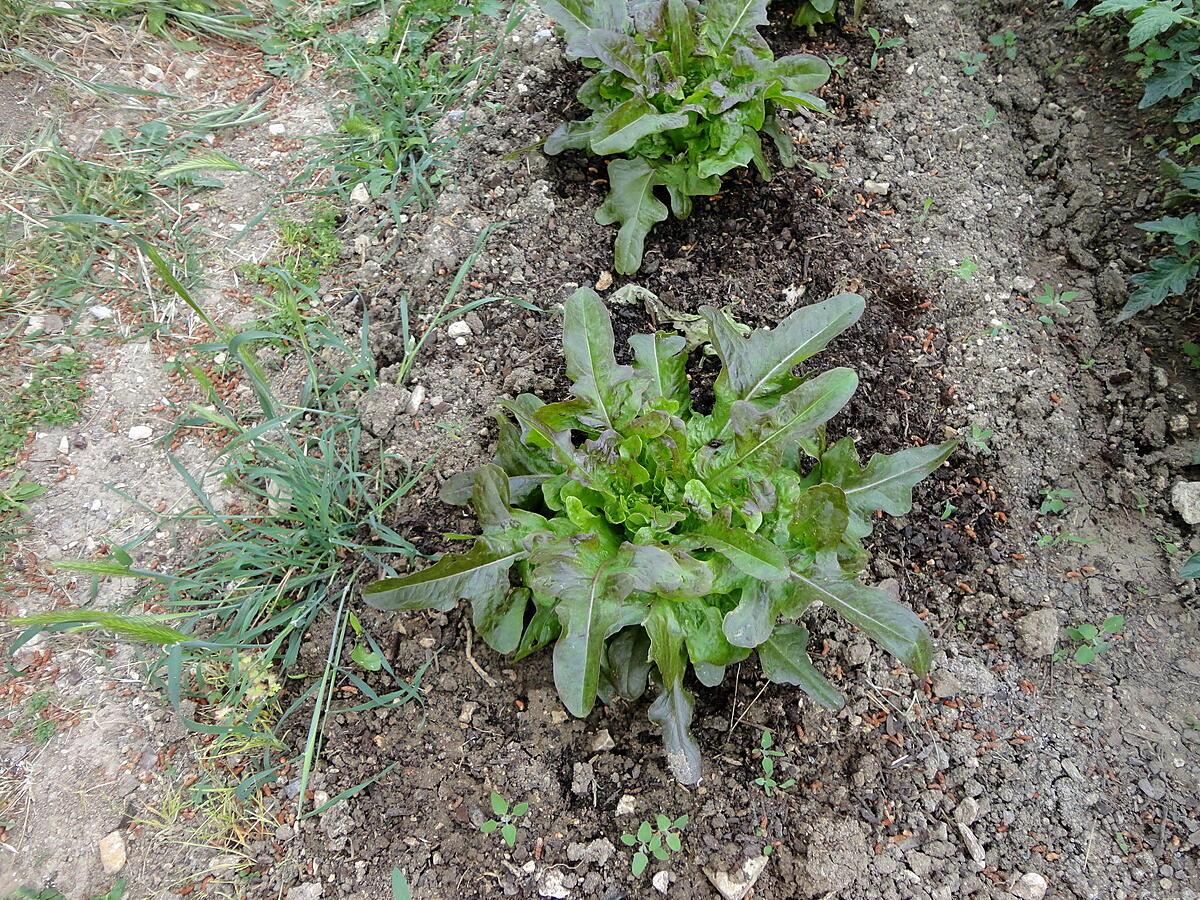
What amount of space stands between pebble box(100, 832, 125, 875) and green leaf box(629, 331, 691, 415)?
78.8 inches

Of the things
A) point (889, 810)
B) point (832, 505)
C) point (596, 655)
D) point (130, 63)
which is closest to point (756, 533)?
point (832, 505)

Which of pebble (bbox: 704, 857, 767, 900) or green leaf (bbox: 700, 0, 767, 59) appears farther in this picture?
green leaf (bbox: 700, 0, 767, 59)

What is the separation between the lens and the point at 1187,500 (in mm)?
2631

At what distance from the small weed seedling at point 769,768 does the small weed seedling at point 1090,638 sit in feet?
3.14

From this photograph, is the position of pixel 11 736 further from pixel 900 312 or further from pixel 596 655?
pixel 900 312

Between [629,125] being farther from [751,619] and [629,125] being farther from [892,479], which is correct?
[751,619]

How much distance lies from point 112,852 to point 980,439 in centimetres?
301

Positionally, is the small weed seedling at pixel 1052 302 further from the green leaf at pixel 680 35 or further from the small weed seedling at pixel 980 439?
the green leaf at pixel 680 35

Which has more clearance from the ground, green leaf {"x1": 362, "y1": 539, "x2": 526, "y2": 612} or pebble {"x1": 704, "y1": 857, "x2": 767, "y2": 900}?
green leaf {"x1": 362, "y1": 539, "x2": 526, "y2": 612}

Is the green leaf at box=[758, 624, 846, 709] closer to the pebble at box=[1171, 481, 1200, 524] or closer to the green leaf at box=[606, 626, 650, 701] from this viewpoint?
the green leaf at box=[606, 626, 650, 701]

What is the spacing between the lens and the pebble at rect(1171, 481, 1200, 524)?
8.57 feet

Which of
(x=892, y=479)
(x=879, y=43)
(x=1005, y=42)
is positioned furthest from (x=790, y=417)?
(x=1005, y=42)

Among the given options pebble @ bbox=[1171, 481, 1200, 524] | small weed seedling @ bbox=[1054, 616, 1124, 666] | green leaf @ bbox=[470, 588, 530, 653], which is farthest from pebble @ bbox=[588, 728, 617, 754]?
pebble @ bbox=[1171, 481, 1200, 524]

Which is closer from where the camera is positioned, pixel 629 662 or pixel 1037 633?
pixel 629 662
